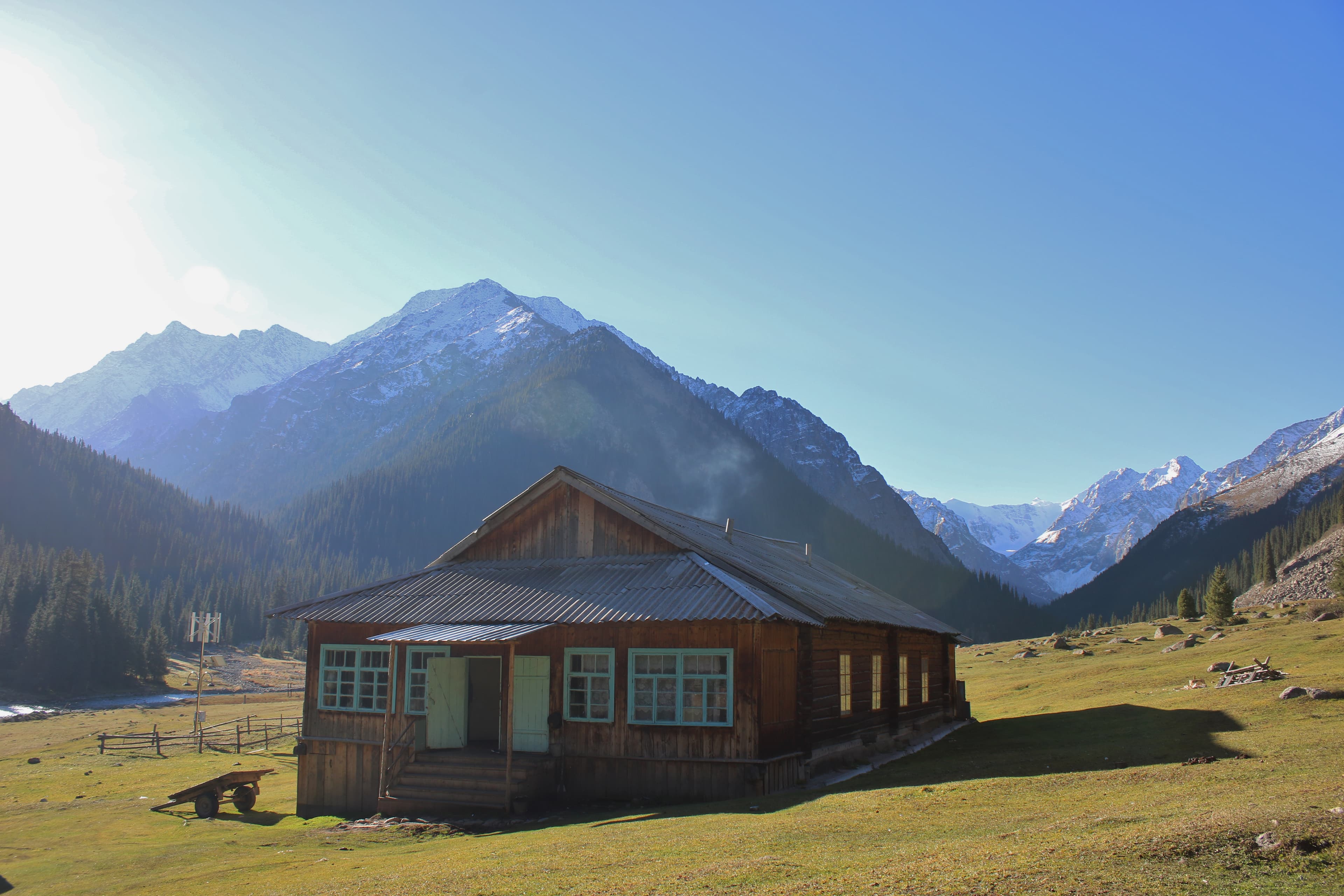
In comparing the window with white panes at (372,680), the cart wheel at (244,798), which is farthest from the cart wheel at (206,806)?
the window with white panes at (372,680)

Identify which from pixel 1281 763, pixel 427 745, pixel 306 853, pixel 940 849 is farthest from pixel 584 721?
pixel 1281 763

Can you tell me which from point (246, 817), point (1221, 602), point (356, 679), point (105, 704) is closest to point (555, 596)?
point (356, 679)

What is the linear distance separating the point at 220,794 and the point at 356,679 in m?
5.61

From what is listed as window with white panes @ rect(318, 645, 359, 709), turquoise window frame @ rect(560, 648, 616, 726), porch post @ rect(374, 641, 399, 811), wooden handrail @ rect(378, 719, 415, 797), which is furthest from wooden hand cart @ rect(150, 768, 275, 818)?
turquoise window frame @ rect(560, 648, 616, 726)

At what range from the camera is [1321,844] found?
8.80 m

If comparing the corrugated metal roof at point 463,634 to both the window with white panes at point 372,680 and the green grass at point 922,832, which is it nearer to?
the window with white panes at point 372,680

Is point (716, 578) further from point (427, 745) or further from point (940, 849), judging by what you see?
point (940, 849)

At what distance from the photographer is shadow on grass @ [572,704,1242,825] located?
18500mm

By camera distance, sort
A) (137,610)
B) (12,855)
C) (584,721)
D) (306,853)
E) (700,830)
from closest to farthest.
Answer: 1. (700,830)
2. (306,853)
3. (12,855)
4. (584,721)
5. (137,610)

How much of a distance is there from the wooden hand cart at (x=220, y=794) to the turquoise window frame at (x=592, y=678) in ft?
36.4

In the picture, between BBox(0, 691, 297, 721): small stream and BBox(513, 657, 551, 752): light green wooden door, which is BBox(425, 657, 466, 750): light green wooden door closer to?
BBox(513, 657, 551, 752): light green wooden door

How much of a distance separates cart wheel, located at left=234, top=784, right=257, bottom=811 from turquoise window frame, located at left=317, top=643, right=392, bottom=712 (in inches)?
140

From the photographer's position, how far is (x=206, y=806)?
84.7 ft

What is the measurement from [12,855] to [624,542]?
16738mm
